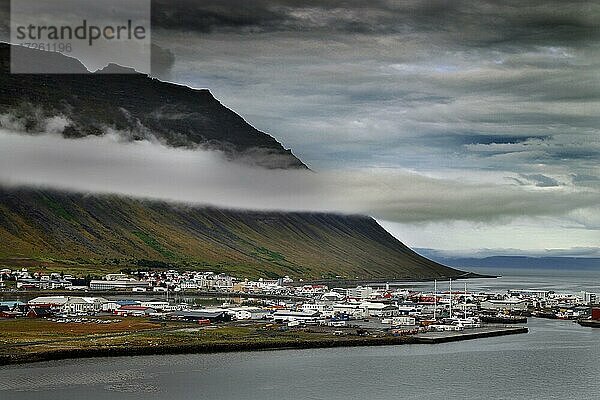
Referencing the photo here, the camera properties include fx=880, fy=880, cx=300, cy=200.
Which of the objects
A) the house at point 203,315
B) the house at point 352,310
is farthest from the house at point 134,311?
the house at point 352,310

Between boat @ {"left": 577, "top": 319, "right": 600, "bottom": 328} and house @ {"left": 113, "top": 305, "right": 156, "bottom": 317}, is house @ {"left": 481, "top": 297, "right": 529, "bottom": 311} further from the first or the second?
house @ {"left": 113, "top": 305, "right": 156, "bottom": 317}

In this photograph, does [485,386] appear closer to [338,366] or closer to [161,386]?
[338,366]

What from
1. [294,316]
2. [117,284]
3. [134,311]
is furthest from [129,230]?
[294,316]

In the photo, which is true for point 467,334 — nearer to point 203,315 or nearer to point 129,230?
point 203,315

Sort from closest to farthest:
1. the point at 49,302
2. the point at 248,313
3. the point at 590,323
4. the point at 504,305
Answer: the point at 248,313, the point at 49,302, the point at 590,323, the point at 504,305

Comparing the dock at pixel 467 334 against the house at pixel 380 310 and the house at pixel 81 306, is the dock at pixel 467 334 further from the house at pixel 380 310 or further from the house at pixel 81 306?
the house at pixel 81 306

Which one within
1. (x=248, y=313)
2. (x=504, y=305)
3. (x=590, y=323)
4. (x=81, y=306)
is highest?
(x=81, y=306)
